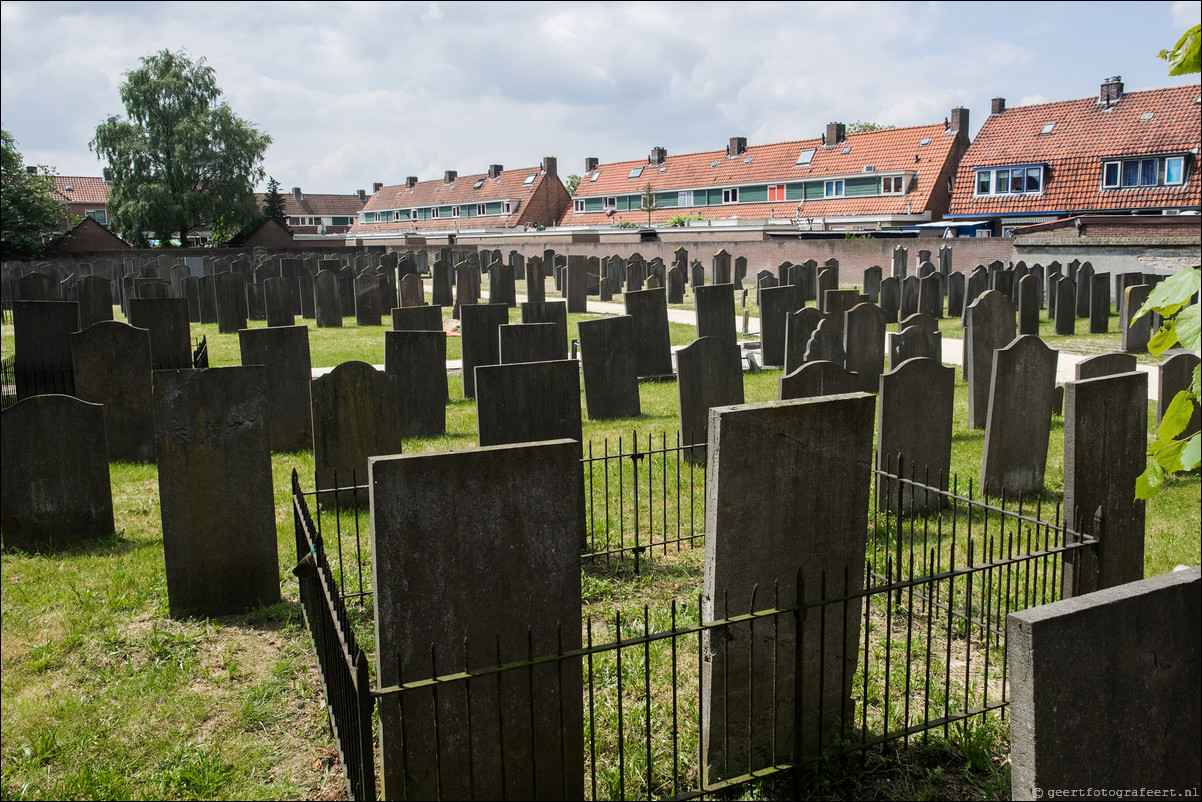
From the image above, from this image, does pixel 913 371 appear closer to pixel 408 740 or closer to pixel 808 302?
pixel 408 740

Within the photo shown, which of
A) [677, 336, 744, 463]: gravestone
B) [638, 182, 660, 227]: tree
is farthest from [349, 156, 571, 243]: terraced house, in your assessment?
[677, 336, 744, 463]: gravestone

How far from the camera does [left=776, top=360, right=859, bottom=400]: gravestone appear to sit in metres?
7.33

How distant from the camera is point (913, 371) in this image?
750 cm

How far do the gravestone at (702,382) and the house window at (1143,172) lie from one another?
37066 millimetres

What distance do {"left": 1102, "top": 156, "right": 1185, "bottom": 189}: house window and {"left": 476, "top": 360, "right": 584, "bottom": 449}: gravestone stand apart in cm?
4027

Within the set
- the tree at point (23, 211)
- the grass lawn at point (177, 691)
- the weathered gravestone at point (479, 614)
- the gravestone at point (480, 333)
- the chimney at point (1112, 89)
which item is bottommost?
the grass lawn at point (177, 691)

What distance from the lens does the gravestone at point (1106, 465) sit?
199 inches

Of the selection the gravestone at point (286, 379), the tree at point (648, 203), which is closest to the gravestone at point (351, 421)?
the gravestone at point (286, 379)

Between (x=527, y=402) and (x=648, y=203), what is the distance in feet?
179

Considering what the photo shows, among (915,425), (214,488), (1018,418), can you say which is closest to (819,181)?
(1018,418)

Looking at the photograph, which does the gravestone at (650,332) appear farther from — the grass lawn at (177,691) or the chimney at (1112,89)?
the chimney at (1112,89)

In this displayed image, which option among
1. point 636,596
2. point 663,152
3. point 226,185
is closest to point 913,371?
point 636,596

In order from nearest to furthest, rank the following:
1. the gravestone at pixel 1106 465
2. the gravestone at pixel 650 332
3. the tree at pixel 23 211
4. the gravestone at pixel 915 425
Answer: the gravestone at pixel 1106 465 < the gravestone at pixel 915 425 < the gravestone at pixel 650 332 < the tree at pixel 23 211

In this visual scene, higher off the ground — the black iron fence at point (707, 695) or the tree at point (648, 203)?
the tree at point (648, 203)
